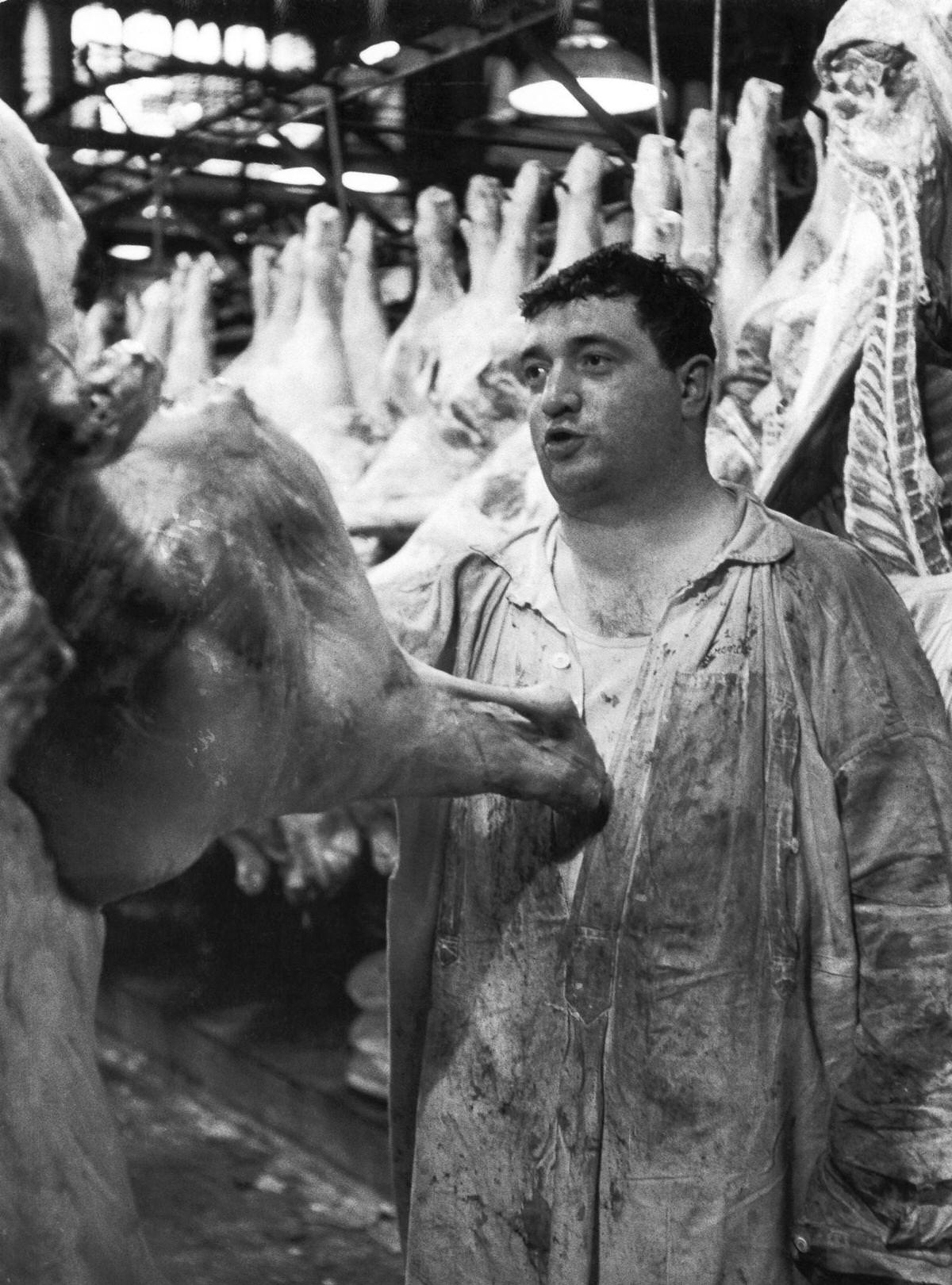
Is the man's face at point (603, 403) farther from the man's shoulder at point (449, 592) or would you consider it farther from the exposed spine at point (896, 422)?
the exposed spine at point (896, 422)

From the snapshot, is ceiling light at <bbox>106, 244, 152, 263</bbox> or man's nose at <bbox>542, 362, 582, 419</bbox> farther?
ceiling light at <bbox>106, 244, 152, 263</bbox>

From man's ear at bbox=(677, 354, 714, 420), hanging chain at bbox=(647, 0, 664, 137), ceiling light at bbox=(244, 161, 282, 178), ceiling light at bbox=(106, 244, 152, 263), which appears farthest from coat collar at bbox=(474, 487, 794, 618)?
ceiling light at bbox=(244, 161, 282, 178)

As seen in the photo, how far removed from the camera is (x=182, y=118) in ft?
11.8

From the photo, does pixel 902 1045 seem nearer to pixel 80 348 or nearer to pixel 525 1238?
pixel 525 1238

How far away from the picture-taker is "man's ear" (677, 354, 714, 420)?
2.37 meters

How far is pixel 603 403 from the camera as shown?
2305mm

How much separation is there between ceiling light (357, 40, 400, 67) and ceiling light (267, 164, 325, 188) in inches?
33.4

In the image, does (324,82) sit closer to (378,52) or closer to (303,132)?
(378,52)

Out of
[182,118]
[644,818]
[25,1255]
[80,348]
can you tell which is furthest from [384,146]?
[25,1255]

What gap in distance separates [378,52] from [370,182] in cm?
110

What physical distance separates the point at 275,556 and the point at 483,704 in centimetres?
47

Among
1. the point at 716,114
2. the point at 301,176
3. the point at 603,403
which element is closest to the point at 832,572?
the point at 603,403

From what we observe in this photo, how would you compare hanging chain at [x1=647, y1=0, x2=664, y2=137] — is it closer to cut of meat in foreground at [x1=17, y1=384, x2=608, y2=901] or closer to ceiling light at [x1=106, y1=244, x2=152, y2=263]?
ceiling light at [x1=106, y1=244, x2=152, y2=263]

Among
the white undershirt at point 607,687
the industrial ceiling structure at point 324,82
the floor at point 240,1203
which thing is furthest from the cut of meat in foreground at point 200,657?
the floor at point 240,1203
